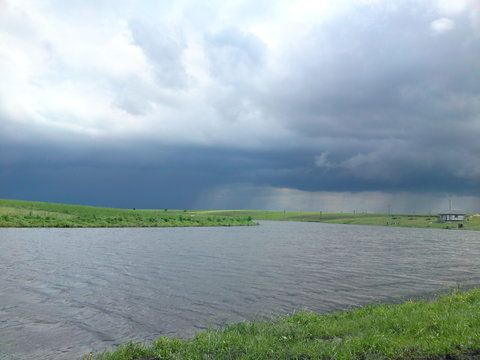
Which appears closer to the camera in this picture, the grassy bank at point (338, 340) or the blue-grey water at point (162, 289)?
the grassy bank at point (338, 340)

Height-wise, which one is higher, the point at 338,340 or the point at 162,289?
the point at 338,340

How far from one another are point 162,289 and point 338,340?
53.9 feet

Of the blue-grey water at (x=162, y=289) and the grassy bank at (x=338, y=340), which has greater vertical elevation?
the grassy bank at (x=338, y=340)

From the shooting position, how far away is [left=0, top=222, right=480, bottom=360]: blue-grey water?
1841 cm

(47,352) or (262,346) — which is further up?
(262,346)

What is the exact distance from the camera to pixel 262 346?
45.0ft

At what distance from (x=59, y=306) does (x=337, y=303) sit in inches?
654

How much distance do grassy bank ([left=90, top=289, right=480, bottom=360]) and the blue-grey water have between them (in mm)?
3464

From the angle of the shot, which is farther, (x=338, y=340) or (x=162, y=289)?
(x=162, y=289)

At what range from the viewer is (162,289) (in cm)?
2844

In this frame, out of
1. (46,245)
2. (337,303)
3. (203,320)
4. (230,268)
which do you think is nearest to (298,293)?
(337,303)

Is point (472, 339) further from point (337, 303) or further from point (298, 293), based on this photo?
point (298, 293)

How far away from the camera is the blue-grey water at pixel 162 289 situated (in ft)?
60.4

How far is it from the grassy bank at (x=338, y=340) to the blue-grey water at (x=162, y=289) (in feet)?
11.4
